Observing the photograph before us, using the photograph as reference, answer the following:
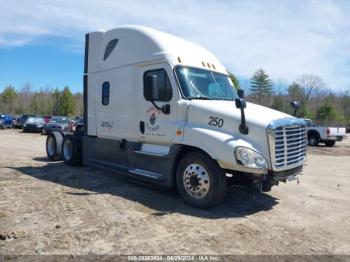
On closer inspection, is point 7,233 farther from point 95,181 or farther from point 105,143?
point 105,143

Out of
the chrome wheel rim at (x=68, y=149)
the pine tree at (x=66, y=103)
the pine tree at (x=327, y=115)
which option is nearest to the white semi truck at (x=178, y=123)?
the chrome wheel rim at (x=68, y=149)

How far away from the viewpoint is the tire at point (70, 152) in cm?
1101

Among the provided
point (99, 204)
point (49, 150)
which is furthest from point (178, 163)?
point (49, 150)

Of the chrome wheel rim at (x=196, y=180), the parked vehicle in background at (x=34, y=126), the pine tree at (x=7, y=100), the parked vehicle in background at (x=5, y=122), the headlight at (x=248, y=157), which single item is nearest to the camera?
the headlight at (x=248, y=157)

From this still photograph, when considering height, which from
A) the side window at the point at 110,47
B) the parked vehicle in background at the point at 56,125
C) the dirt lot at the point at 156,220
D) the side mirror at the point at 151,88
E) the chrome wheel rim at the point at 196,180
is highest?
the side window at the point at 110,47

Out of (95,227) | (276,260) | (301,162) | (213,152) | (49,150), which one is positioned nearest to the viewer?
(276,260)

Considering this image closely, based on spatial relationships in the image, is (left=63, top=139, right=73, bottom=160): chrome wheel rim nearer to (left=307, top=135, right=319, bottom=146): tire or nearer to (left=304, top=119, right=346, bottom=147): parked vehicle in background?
(left=304, top=119, right=346, bottom=147): parked vehicle in background

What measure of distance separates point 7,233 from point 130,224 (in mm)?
1720

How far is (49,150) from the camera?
1277 cm

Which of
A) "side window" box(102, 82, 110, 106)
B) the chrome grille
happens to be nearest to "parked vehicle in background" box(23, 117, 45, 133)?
"side window" box(102, 82, 110, 106)

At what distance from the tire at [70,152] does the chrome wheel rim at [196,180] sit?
5.21 m

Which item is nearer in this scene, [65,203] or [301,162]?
[65,203]

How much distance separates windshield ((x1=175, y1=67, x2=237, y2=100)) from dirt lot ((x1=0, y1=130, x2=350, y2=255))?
6.86 feet

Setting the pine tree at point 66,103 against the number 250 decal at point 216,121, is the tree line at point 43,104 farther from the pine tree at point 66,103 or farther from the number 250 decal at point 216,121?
the number 250 decal at point 216,121
